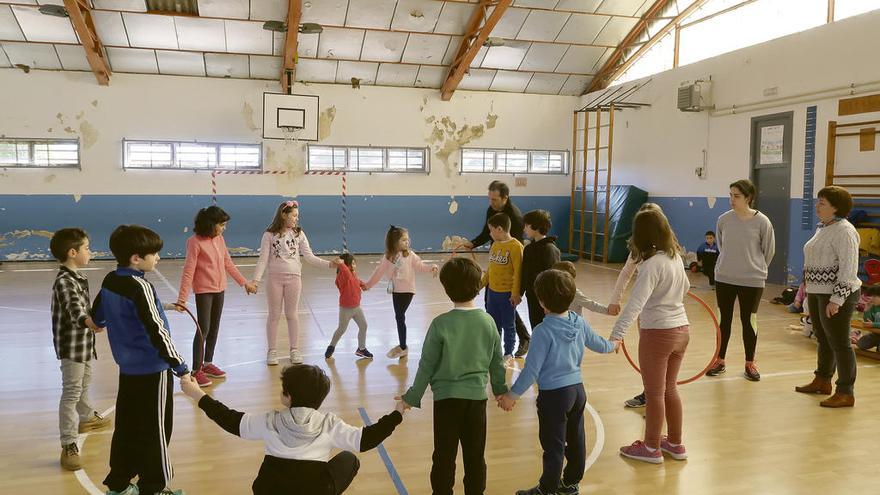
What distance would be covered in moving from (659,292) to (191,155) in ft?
40.4

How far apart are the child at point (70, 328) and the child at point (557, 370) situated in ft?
7.28

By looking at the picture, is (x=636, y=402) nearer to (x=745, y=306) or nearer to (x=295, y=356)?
(x=745, y=306)

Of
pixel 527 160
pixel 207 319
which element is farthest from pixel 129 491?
pixel 527 160

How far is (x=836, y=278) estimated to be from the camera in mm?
4449

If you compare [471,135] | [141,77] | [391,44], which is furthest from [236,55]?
[471,135]

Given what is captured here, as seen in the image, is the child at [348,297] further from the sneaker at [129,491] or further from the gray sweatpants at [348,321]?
the sneaker at [129,491]

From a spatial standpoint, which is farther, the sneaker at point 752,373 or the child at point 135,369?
the sneaker at point 752,373

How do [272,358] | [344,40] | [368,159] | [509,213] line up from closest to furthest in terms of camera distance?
[272,358]
[509,213]
[344,40]
[368,159]

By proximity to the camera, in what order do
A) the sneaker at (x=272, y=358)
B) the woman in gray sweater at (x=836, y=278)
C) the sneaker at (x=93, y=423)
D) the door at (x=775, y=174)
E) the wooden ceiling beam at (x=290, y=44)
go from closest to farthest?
1. the sneaker at (x=93, y=423)
2. the woman in gray sweater at (x=836, y=278)
3. the sneaker at (x=272, y=358)
4. the door at (x=775, y=174)
5. the wooden ceiling beam at (x=290, y=44)

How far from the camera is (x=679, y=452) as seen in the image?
3639 mm

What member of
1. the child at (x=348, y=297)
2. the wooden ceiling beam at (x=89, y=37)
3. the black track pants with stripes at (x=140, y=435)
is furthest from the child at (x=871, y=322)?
the wooden ceiling beam at (x=89, y=37)

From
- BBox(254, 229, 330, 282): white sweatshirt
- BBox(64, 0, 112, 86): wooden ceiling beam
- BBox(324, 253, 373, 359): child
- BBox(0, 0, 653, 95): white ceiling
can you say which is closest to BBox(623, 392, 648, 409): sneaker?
BBox(324, 253, 373, 359): child

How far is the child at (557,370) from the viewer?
293 cm

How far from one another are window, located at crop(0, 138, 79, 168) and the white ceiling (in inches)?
57.5
